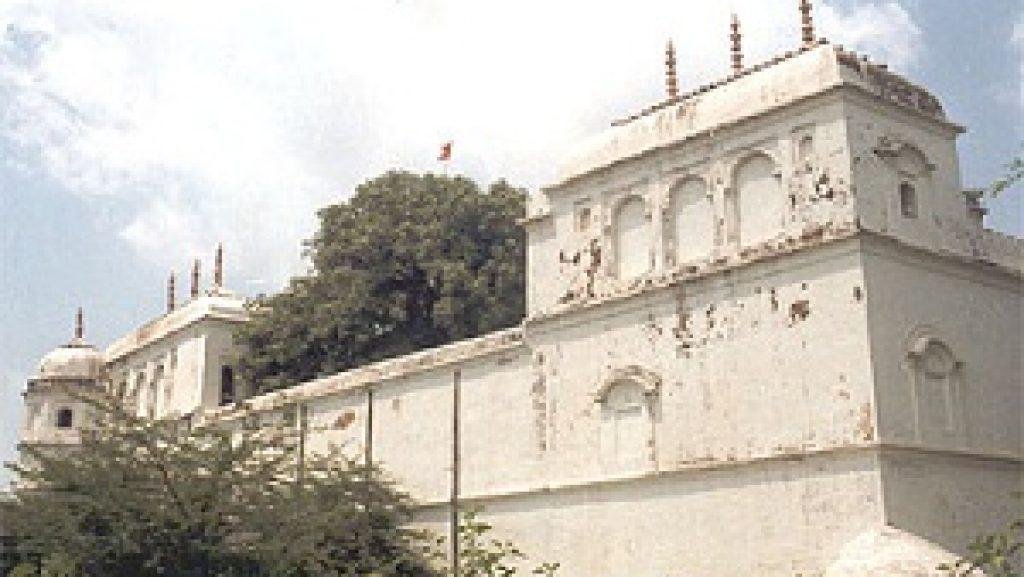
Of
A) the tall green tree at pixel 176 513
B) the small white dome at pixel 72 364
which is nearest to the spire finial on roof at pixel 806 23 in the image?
the tall green tree at pixel 176 513

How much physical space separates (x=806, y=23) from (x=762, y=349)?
16.4 feet

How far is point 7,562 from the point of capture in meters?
19.6

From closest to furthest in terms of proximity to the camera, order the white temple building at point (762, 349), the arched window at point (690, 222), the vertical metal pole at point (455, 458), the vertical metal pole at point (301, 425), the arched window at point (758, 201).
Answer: the white temple building at point (762, 349) → the arched window at point (758, 201) → the arched window at point (690, 222) → the vertical metal pole at point (455, 458) → the vertical metal pole at point (301, 425)

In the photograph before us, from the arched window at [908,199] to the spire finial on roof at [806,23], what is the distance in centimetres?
255

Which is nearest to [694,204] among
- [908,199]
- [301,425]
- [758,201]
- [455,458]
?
[758,201]

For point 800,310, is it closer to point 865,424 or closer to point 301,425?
point 865,424

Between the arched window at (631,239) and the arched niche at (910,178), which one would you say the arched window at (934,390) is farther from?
the arched window at (631,239)

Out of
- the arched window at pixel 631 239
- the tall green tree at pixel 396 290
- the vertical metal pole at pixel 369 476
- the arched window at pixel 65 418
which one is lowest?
the vertical metal pole at pixel 369 476

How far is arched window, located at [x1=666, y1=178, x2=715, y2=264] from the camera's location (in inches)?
646

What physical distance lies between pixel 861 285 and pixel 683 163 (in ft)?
12.2

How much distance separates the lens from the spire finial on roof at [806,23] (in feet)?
53.5

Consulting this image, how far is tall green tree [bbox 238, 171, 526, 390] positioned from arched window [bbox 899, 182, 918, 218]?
581 inches

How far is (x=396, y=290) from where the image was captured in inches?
1184

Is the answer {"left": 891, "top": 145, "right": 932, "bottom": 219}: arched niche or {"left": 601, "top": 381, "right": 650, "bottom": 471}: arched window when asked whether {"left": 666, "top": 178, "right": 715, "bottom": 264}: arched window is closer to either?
{"left": 601, "top": 381, "right": 650, "bottom": 471}: arched window
